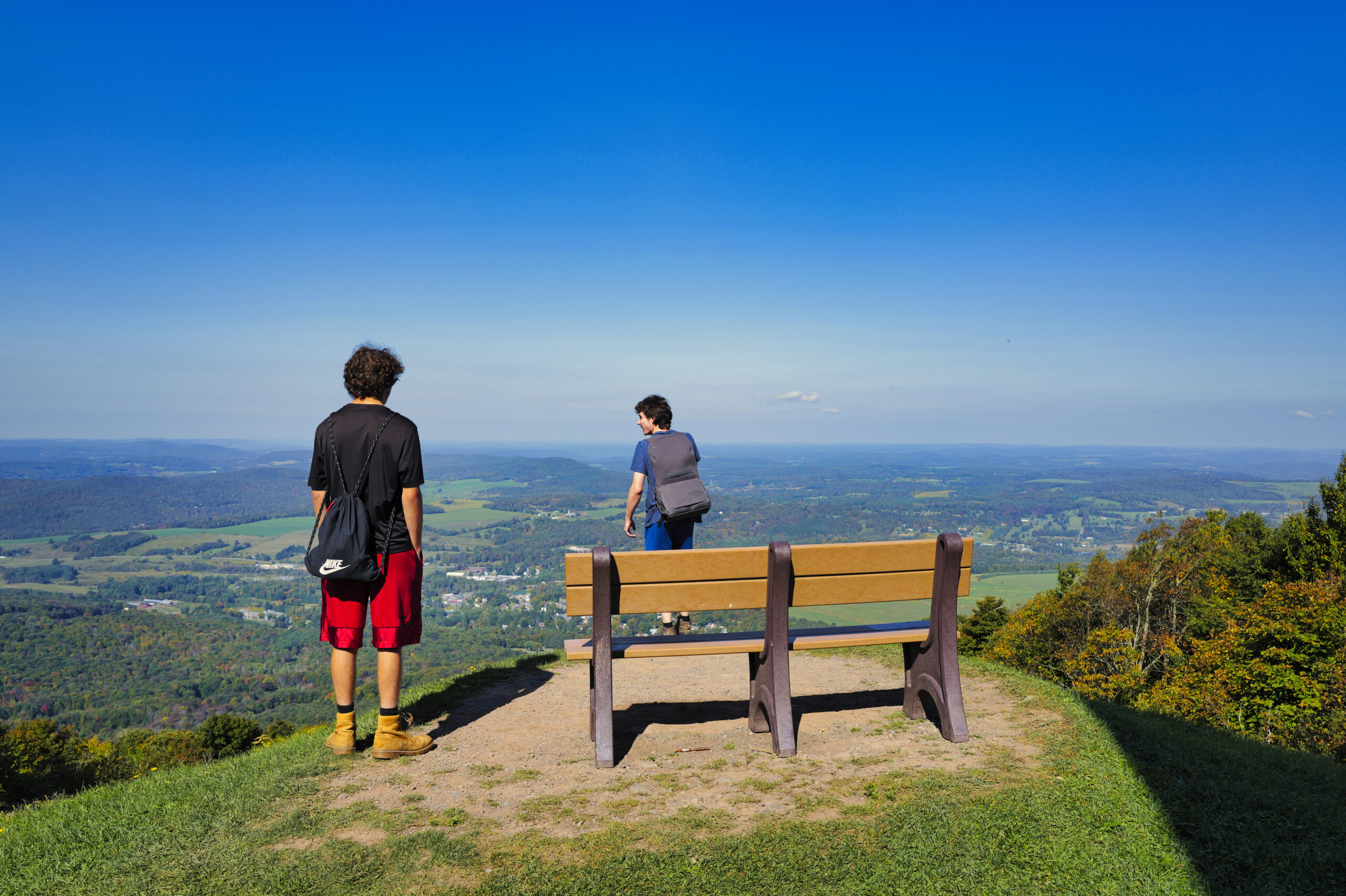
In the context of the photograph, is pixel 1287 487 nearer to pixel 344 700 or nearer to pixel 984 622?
pixel 984 622

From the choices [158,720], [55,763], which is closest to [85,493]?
[158,720]

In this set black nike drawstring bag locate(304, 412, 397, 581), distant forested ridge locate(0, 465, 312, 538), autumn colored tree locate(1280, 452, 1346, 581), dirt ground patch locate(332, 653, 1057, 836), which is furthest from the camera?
distant forested ridge locate(0, 465, 312, 538)

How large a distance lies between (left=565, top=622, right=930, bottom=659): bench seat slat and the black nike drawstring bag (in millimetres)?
1315

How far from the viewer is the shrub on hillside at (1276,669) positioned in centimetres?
1580

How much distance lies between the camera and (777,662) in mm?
4352

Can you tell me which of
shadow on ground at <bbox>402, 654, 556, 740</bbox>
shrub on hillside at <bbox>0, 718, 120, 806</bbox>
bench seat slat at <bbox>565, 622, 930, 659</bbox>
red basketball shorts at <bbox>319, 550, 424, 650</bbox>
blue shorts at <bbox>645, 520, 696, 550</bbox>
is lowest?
shrub on hillside at <bbox>0, 718, 120, 806</bbox>

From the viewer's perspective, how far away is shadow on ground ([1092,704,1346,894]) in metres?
2.84

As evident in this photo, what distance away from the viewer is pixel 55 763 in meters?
18.5

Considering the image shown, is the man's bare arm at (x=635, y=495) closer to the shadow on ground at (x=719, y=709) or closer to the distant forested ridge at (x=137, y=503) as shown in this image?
the shadow on ground at (x=719, y=709)

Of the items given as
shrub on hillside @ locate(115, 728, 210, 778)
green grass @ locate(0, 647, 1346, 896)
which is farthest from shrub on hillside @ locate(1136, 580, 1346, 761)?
shrub on hillside @ locate(115, 728, 210, 778)

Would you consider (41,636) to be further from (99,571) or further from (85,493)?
(85,493)

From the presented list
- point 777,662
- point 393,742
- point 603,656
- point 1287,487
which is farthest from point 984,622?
point 1287,487

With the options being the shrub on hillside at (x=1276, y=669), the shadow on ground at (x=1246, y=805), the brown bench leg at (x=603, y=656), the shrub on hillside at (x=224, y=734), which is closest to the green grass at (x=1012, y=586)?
the shrub on hillside at (x=1276, y=669)

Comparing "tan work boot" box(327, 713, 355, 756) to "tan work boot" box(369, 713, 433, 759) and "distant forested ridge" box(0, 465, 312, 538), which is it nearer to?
"tan work boot" box(369, 713, 433, 759)
